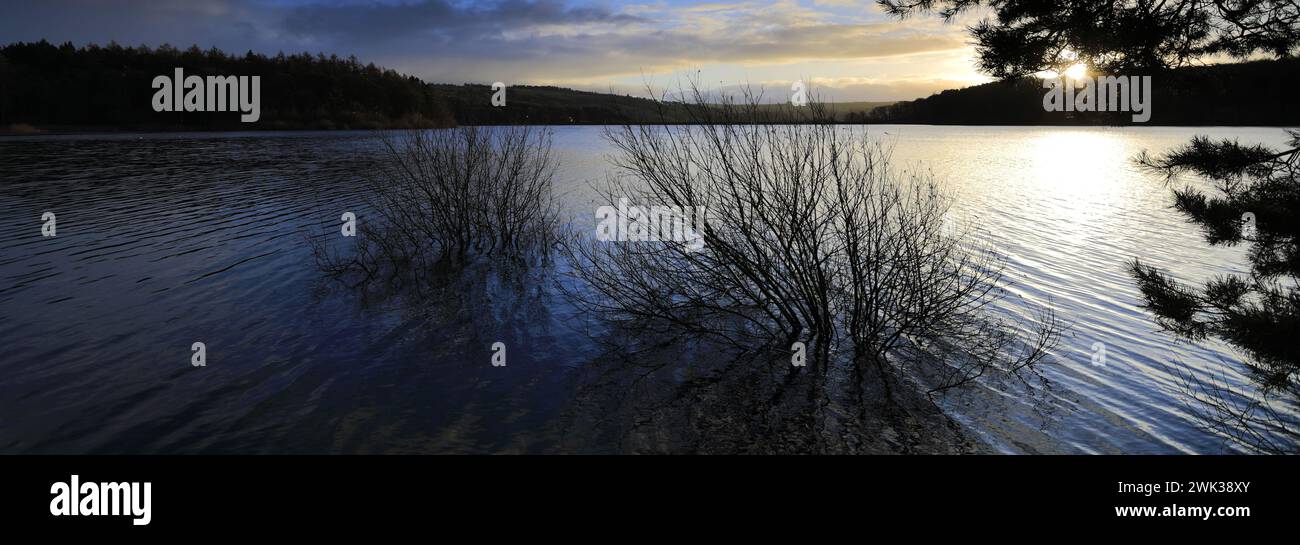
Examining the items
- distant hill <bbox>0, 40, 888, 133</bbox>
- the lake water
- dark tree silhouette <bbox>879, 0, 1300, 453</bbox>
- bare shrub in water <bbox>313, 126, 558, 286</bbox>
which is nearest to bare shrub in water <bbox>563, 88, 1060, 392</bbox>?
the lake water

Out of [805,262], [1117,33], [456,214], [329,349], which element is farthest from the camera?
[456,214]

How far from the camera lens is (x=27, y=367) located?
9.77 m

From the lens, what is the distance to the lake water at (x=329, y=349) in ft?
26.9

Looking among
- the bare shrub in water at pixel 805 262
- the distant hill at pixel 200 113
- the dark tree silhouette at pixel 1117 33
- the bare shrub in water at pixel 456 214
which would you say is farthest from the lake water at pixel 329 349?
the distant hill at pixel 200 113

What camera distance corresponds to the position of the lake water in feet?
→ 26.9

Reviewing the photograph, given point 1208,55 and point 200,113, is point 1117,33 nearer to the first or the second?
point 1208,55

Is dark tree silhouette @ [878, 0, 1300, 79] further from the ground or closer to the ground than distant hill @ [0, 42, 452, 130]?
closer to the ground

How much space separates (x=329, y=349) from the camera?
36.5ft

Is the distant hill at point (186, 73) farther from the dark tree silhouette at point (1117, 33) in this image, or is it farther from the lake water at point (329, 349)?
the dark tree silhouette at point (1117, 33)

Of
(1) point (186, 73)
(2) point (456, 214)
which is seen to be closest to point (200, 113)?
(1) point (186, 73)

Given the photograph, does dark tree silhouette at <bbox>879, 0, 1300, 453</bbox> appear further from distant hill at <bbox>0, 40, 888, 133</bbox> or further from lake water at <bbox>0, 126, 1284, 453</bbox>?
distant hill at <bbox>0, 40, 888, 133</bbox>
